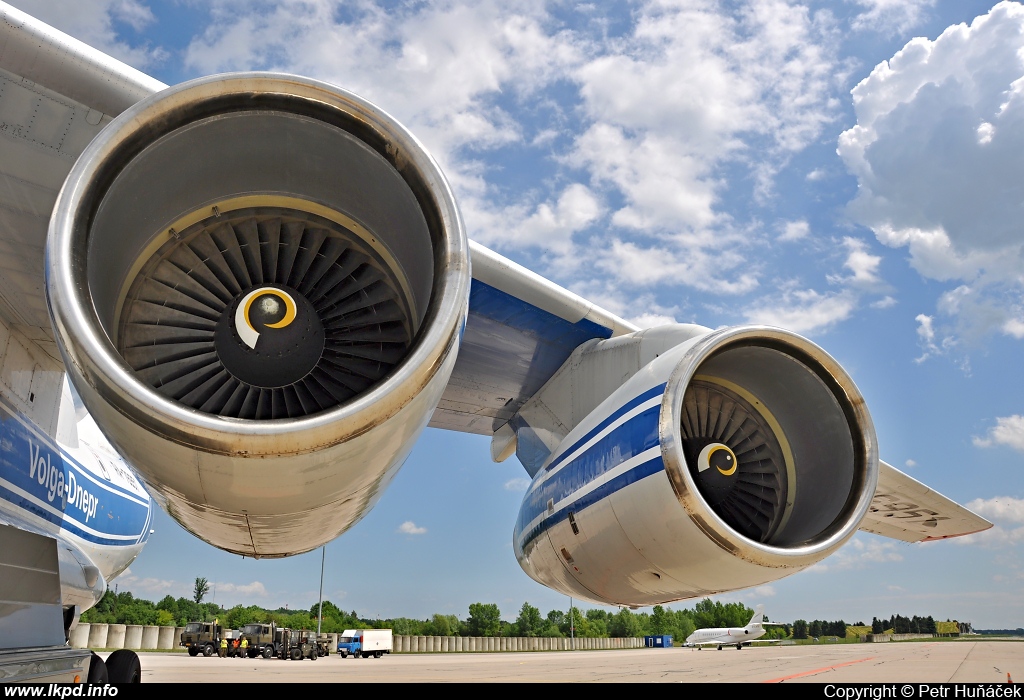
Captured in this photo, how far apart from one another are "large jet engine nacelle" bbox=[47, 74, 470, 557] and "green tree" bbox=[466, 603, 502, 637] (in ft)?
198

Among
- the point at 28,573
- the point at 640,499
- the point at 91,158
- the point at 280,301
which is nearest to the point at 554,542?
the point at 640,499

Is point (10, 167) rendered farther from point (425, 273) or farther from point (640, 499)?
point (640, 499)

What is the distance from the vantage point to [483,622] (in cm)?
6016

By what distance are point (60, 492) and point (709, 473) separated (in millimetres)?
5258

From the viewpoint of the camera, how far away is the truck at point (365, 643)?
3228 centimetres

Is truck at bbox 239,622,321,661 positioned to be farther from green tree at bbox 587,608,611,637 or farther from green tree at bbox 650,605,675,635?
green tree at bbox 650,605,675,635

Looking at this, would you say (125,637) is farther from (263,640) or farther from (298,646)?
(298,646)

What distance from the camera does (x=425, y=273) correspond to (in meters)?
3.58

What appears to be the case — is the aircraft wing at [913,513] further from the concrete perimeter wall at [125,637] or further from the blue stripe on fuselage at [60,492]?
the concrete perimeter wall at [125,637]

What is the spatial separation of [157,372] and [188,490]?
0.88 m

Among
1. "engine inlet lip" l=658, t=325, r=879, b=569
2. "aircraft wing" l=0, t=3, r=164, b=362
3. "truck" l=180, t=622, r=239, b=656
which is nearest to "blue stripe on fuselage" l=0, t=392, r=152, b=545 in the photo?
"aircraft wing" l=0, t=3, r=164, b=362

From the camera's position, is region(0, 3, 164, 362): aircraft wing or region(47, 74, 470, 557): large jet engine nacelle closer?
region(47, 74, 470, 557): large jet engine nacelle

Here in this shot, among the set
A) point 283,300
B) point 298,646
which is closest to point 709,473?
point 283,300

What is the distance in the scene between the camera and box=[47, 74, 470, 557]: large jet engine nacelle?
279cm
